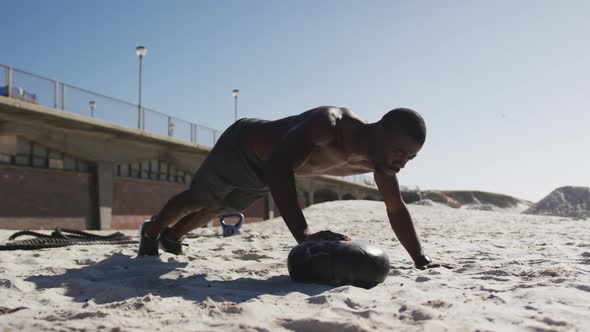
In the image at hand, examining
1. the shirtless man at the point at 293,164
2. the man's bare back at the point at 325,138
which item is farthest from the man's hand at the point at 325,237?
the man's bare back at the point at 325,138

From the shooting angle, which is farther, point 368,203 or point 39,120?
point 368,203

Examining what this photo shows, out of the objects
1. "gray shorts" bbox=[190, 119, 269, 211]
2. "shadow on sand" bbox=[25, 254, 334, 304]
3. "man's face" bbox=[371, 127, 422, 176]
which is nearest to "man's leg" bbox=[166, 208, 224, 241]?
"gray shorts" bbox=[190, 119, 269, 211]

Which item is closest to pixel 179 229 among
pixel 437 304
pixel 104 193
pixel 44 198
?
pixel 437 304

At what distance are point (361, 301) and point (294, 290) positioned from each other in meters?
0.51

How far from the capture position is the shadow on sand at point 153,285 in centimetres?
270

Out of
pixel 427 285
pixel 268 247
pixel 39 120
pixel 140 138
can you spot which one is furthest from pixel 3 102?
pixel 427 285

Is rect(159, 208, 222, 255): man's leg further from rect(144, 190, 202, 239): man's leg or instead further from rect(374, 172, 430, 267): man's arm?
rect(374, 172, 430, 267): man's arm

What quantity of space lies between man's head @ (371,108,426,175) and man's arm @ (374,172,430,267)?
483 millimetres

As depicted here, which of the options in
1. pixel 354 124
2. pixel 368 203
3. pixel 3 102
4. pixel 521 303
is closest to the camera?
pixel 521 303

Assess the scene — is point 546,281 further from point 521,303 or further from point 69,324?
point 69,324

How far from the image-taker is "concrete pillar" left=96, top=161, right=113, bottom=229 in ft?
58.4

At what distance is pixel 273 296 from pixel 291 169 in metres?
0.90

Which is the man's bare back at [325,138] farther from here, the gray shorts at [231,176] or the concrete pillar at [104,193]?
the concrete pillar at [104,193]

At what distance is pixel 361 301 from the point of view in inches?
95.8
